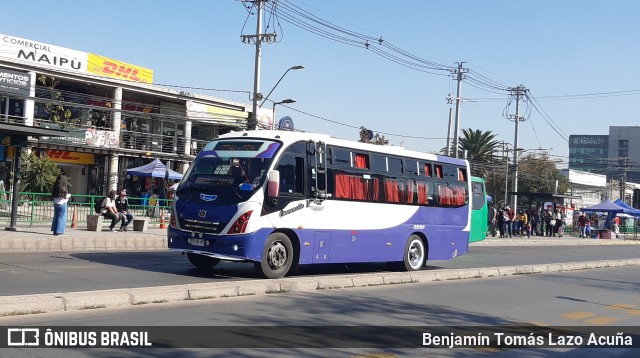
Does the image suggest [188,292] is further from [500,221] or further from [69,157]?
[69,157]

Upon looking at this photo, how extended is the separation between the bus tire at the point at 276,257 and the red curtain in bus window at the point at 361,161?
2.93 meters

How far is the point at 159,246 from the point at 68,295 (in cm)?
1256

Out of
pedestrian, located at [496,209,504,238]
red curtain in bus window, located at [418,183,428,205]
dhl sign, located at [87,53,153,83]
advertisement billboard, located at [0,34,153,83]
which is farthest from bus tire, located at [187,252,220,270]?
dhl sign, located at [87,53,153,83]

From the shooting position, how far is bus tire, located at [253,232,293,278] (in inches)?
519

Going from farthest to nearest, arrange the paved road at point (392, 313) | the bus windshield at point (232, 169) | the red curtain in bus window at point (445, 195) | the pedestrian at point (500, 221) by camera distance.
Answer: the pedestrian at point (500, 221) < the red curtain in bus window at point (445, 195) < the bus windshield at point (232, 169) < the paved road at point (392, 313)

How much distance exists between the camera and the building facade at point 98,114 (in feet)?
130

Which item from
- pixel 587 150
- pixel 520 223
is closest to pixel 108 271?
pixel 520 223

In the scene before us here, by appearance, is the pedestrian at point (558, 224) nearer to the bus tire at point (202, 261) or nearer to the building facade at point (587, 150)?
the bus tire at point (202, 261)

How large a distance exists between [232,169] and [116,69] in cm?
3798

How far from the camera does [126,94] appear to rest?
45469mm

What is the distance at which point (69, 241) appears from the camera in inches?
728

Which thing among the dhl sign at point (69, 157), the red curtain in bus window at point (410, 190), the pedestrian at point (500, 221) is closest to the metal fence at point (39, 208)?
the red curtain in bus window at point (410, 190)

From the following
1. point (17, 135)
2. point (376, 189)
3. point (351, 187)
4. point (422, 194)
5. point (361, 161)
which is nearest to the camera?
point (351, 187)

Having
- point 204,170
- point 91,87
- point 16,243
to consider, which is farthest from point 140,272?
point 91,87
